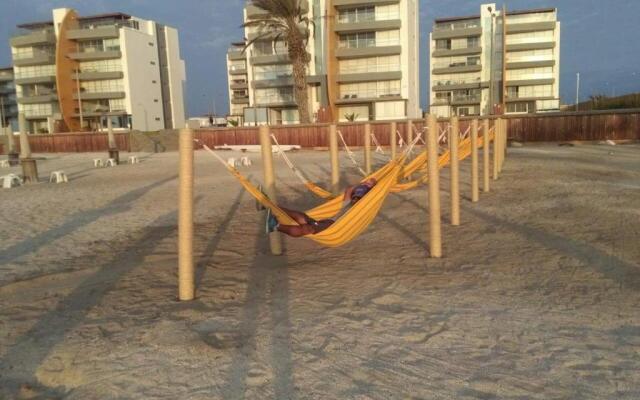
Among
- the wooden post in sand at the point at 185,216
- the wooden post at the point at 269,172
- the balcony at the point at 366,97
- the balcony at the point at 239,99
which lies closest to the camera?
the wooden post in sand at the point at 185,216

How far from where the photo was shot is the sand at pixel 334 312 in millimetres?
2594

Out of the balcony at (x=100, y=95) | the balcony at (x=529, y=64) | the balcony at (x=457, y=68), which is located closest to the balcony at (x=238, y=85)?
the balcony at (x=100, y=95)

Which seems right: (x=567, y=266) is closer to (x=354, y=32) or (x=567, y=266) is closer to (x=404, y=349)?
(x=404, y=349)

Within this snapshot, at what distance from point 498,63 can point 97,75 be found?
125 ft

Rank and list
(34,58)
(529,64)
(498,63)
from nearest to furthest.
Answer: (34,58)
(498,63)
(529,64)

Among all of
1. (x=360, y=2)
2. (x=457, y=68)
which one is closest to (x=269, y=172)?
(x=360, y=2)

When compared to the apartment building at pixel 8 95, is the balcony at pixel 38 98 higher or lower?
lower

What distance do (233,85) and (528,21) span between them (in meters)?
32.8

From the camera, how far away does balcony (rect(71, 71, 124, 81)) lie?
45750 mm

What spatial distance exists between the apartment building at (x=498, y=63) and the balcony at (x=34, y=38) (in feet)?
123

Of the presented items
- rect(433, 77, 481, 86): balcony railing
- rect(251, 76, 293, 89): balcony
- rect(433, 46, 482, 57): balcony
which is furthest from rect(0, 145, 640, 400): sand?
rect(433, 46, 482, 57): balcony

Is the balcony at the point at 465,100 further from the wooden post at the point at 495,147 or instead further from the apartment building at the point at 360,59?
the wooden post at the point at 495,147

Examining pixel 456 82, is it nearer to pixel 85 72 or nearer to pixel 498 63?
pixel 498 63

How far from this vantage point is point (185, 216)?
3777 millimetres
